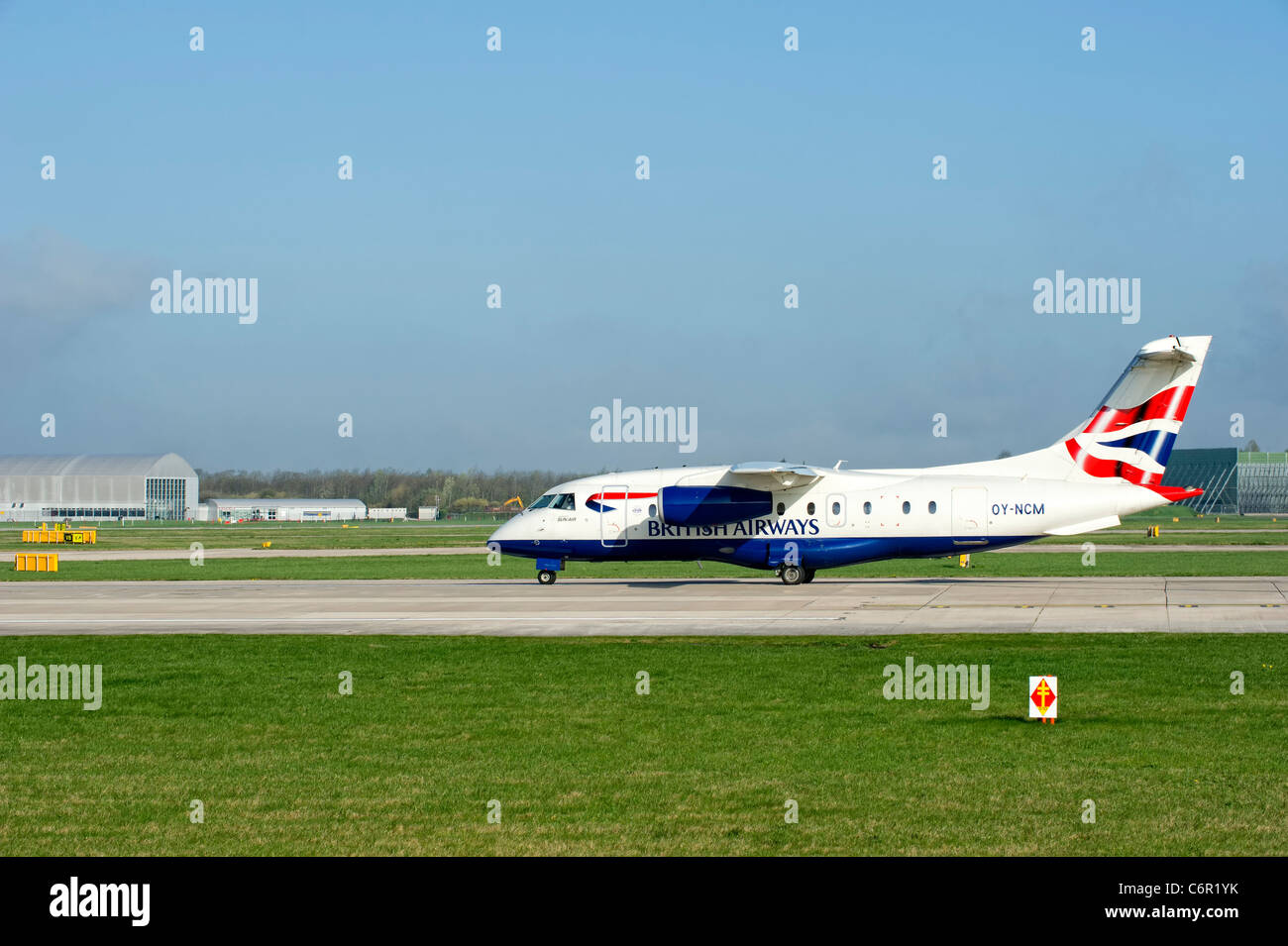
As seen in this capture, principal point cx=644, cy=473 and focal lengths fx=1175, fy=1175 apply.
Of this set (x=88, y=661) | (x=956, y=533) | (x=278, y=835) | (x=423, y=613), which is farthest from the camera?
(x=956, y=533)

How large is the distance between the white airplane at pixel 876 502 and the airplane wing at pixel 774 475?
47mm

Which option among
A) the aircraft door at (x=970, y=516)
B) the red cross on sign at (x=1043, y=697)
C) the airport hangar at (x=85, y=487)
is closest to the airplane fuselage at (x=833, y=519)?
the aircraft door at (x=970, y=516)

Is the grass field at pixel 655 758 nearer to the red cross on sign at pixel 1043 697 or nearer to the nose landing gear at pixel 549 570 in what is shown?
the red cross on sign at pixel 1043 697

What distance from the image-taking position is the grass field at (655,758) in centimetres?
1021

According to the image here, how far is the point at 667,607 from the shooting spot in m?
32.5

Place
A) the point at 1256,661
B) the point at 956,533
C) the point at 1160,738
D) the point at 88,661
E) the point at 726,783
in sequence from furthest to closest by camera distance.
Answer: the point at 956,533
the point at 88,661
the point at 1256,661
the point at 1160,738
the point at 726,783

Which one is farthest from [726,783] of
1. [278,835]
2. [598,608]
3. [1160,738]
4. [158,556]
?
[158,556]

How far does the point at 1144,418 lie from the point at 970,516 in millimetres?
6229

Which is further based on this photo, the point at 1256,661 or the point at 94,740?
the point at 1256,661

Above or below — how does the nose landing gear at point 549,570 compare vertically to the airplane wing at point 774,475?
below

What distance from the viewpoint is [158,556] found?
6931 cm

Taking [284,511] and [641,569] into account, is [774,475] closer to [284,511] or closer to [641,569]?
[641,569]
